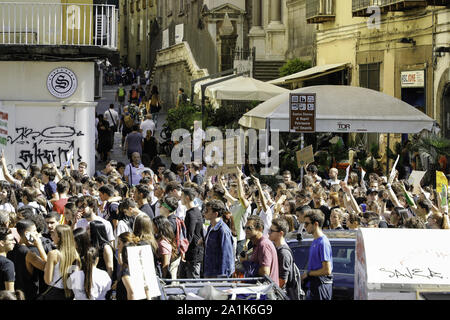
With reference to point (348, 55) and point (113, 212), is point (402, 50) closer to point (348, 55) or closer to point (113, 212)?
point (348, 55)

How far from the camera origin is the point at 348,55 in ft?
101

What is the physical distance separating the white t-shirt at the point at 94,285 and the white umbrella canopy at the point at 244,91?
57.5 ft

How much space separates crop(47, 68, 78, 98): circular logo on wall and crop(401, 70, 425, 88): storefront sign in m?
8.79

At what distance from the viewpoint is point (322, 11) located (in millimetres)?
31703

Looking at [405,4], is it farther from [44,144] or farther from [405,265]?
[405,265]

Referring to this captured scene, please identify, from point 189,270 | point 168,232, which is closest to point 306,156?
point 189,270

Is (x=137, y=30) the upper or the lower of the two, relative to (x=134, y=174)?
upper

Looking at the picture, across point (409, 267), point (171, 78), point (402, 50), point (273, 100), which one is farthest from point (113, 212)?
point (171, 78)

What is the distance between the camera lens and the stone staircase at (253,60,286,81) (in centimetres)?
3611

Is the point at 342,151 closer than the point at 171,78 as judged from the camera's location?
Yes

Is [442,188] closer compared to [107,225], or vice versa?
[107,225]

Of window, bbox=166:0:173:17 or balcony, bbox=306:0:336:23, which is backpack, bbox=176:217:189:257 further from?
window, bbox=166:0:173:17

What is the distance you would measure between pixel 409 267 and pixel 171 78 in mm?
37247

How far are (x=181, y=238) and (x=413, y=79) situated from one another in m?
15.4
